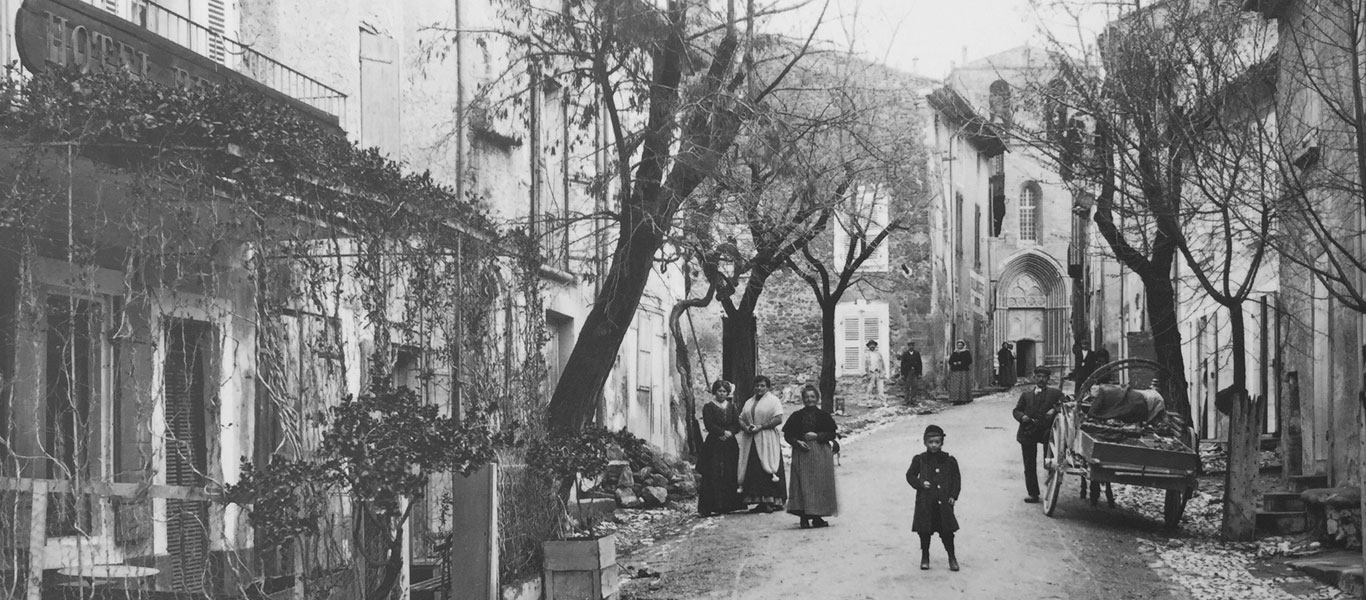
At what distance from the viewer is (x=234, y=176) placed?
349 inches

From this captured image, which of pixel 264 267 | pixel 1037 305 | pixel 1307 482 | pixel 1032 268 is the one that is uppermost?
pixel 1032 268

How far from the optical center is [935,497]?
13109mm

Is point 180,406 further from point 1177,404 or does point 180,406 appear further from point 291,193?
point 1177,404

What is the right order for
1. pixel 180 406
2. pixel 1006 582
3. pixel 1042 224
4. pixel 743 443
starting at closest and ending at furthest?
pixel 180 406, pixel 1006 582, pixel 743 443, pixel 1042 224

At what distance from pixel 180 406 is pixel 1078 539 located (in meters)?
8.76

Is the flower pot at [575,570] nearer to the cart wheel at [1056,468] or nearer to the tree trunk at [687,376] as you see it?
the cart wheel at [1056,468]

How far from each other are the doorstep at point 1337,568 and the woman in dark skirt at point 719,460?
6289 mm

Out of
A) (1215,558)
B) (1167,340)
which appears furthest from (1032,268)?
(1215,558)

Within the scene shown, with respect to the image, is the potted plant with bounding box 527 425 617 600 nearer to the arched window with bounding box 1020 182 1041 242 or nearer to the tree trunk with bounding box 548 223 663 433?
the tree trunk with bounding box 548 223 663 433

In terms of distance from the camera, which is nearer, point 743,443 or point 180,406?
point 180,406

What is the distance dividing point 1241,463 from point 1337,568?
7.96ft

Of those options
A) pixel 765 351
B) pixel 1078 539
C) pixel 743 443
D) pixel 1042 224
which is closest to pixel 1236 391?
pixel 1078 539

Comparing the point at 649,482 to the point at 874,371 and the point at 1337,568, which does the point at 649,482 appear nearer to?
the point at 1337,568

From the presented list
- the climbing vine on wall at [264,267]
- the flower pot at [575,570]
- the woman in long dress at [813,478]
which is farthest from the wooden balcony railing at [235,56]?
the woman in long dress at [813,478]
